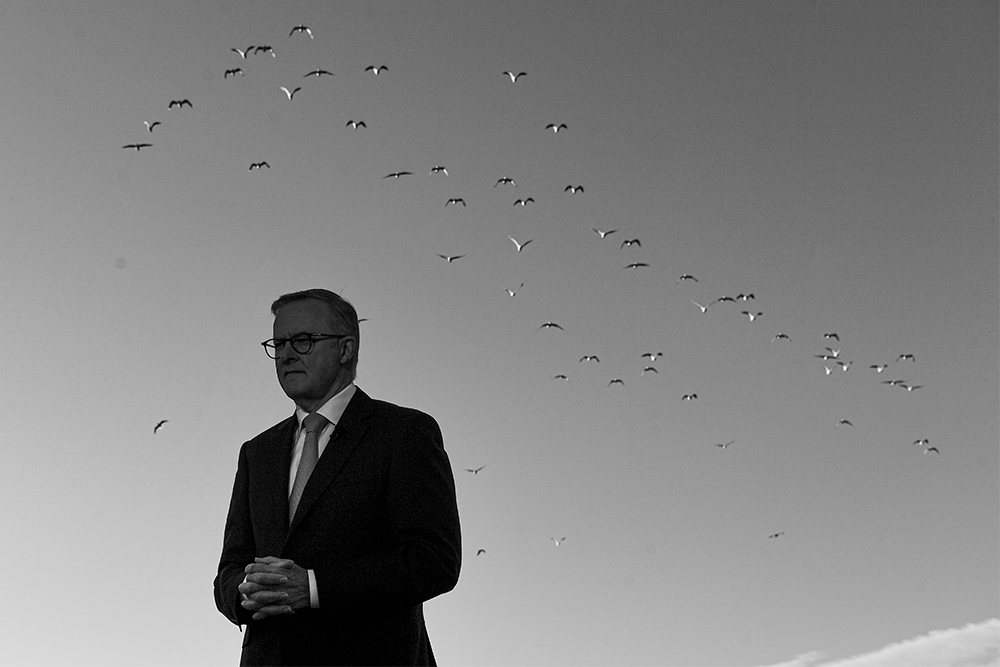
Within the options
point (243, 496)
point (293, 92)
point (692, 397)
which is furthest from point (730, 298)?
point (243, 496)

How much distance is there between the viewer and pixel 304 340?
228 cm

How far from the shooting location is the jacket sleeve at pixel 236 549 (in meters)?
2.18

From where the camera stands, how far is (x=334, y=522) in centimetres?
216

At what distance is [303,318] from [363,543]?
1.54 feet

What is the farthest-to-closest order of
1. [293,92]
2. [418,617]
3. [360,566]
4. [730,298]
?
1. [730,298]
2. [293,92]
3. [418,617]
4. [360,566]

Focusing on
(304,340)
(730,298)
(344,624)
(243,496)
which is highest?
(730,298)

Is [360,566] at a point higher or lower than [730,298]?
lower

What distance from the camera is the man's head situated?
2277mm

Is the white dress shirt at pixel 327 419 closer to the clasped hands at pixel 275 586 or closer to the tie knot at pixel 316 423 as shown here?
the tie knot at pixel 316 423

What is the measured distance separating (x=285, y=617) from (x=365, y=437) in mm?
371

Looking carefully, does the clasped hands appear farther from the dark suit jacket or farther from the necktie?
the necktie

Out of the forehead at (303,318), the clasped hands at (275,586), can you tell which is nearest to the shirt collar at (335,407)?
the forehead at (303,318)

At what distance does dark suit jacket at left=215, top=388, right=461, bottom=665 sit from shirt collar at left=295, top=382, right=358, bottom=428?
1.0 inches

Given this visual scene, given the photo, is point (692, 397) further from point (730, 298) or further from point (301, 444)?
point (301, 444)
